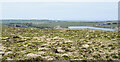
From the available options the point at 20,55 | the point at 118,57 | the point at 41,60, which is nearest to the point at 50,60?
the point at 41,60

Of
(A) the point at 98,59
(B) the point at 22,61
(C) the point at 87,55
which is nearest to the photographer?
(B) the point at 22,61

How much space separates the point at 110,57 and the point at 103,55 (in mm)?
1072

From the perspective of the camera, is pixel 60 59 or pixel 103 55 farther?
pixel 103 55

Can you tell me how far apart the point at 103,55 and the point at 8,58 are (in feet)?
42.4

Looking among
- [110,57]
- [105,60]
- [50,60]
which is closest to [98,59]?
[105,60]

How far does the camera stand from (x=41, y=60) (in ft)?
55.9

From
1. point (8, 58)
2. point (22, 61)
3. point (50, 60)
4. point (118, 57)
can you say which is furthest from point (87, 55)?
point (8, 58)

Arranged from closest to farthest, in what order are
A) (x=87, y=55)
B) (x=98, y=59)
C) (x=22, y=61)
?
1. (x=22, y=61)
2. (x=98, y=59)
3. (x=87, y=55)

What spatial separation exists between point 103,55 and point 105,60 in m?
1.98

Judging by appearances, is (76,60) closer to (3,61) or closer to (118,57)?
(118,57)

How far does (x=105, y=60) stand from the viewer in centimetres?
1775

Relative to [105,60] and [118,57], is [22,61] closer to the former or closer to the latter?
[105,60]

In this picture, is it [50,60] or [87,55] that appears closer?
[50,60]

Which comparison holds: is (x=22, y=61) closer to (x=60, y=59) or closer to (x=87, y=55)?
(x=60, y=59)
